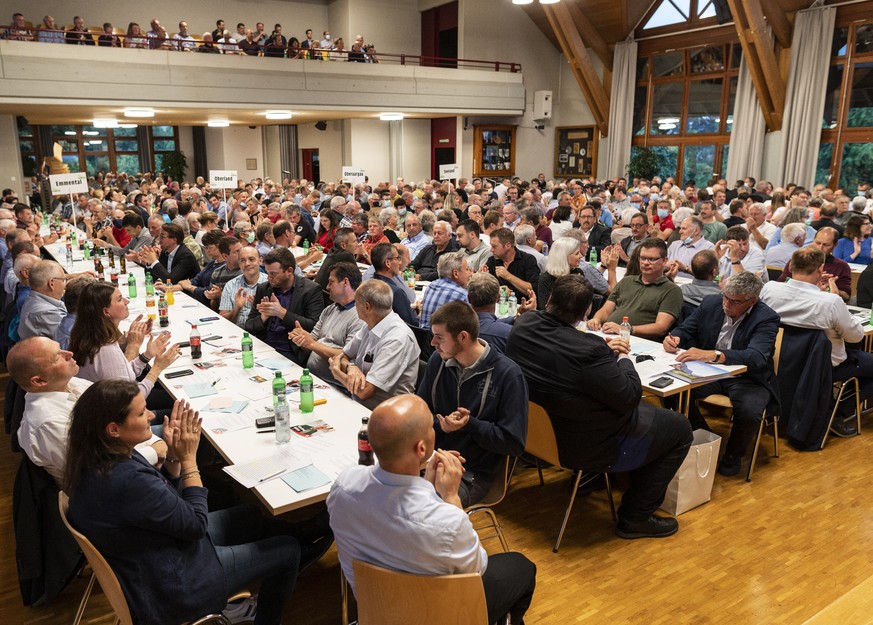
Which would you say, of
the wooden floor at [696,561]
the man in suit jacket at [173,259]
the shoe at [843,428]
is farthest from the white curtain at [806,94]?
the man in suit jacket at [173,259]

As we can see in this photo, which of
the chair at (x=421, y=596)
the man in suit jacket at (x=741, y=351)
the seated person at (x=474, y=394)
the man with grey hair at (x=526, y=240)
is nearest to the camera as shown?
the chair at (x=421, y=596)

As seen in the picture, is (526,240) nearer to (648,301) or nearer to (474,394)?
(648,301)

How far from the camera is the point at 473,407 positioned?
137 inches

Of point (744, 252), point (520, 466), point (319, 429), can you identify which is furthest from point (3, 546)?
point (744, 252)

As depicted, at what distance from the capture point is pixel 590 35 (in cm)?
1975

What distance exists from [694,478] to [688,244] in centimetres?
435

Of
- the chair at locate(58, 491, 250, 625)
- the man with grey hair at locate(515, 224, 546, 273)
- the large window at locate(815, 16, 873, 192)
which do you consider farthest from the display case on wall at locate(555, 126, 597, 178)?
the chair at locate(58, 491, 250, 625)

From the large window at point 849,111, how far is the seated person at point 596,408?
1487 centimetres

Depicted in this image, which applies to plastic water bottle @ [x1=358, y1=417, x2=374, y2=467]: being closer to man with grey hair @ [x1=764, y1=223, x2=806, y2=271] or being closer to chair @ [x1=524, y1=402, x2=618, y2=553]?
chair @ [x1=524, y1=402, x2=618, y2=553]

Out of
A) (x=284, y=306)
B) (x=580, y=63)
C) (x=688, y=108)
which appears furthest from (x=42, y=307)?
(x=688, y=108)

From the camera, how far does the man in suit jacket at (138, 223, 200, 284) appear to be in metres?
7.53

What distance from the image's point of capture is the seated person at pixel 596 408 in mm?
3572

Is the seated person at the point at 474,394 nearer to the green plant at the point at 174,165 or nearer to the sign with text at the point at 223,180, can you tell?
the sign with text at the point at 223,180

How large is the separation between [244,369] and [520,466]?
216 centimetres
